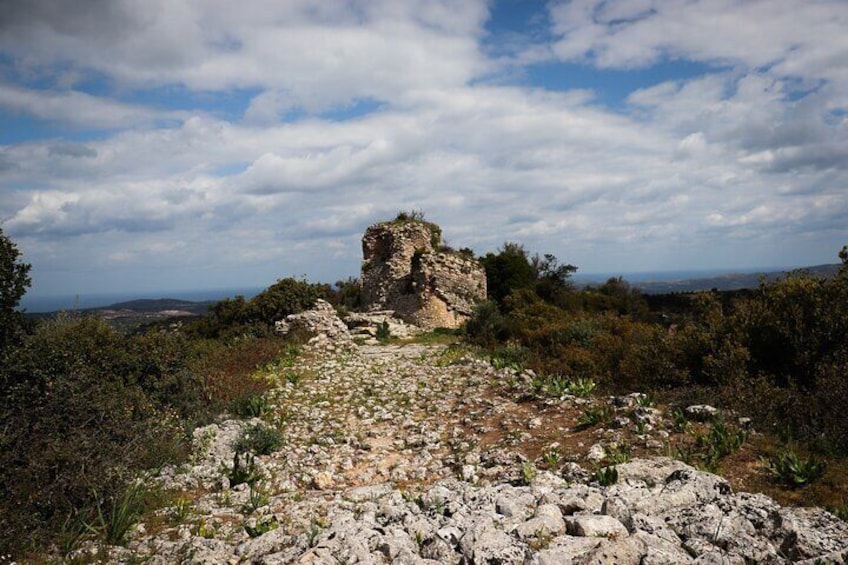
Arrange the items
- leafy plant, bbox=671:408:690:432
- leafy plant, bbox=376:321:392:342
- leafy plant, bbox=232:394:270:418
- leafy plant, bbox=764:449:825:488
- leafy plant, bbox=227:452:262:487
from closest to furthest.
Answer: leafy plant, bbox=764:449:825:488 → leafy plant, bbox=227:452:262:487 → leafy plant, bbox=671:408:690:432 → leafy plant, bbox=232:394:270:418 → leafy plant, bbox=376:321:392:342

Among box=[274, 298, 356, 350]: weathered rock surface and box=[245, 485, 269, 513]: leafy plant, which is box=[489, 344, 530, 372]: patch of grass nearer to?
box=[274, 298, 356, 350]: weathered rock surface

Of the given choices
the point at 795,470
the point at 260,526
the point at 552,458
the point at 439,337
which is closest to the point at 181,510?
the point at 260,526

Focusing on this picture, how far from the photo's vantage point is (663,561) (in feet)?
13.7

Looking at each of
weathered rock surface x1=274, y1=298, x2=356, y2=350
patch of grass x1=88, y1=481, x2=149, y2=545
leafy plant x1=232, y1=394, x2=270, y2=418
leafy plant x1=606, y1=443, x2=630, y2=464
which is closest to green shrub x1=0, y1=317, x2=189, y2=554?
patch of grass x1=88, y1=481, x2=149, y2=545

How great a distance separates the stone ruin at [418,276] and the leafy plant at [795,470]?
1874 cm

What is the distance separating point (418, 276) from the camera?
2528cm

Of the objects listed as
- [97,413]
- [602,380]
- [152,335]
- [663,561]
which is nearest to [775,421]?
[602,380]

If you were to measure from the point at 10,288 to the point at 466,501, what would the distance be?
782 centimetres

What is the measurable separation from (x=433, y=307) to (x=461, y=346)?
687 cm

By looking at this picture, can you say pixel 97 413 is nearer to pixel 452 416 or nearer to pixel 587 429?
pixel 452 416

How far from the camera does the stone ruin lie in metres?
24.8

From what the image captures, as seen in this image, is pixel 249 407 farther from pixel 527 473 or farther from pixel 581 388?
pixel 581 388

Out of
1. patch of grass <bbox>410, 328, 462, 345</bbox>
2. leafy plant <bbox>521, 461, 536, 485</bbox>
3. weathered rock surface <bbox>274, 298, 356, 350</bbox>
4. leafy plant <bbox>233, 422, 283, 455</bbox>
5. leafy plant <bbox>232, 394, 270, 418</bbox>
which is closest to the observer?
leafy plant <bbox>521, 461, 536, 485</bbox>

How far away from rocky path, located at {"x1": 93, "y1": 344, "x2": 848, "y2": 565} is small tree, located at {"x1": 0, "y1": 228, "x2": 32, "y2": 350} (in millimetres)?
3342
